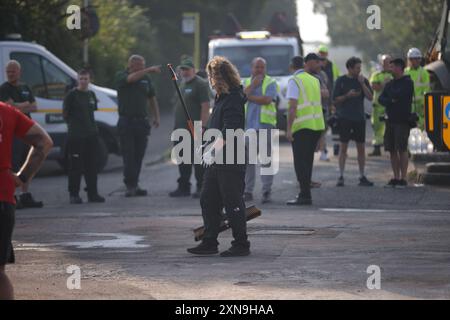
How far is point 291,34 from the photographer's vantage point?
90.6 feet

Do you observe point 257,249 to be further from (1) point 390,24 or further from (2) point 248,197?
(1) point 390,24

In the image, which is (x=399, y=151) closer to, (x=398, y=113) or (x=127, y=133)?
(x=398, y=113)

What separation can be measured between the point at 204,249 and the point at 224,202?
47 centimetres

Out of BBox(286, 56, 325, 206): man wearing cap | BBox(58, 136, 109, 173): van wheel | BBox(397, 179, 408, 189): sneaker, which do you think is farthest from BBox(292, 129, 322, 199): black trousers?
BBox(58, 136, 109, 173): van wheel

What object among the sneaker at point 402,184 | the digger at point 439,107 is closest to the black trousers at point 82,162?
the sneaker at point 402,184

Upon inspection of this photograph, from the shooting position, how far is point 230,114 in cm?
1106

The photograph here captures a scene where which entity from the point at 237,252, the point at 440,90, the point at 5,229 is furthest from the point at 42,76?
the point at 5,229

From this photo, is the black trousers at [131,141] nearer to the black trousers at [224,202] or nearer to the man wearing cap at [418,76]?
the man wearing cap at [418,76]

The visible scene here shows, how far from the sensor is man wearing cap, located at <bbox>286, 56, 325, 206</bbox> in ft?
50.1

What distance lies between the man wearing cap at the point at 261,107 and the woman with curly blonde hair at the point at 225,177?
14.9 feet

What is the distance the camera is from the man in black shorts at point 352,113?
17422mm

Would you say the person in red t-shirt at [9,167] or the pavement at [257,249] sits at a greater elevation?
the person in red t-shirt at [9,167]
